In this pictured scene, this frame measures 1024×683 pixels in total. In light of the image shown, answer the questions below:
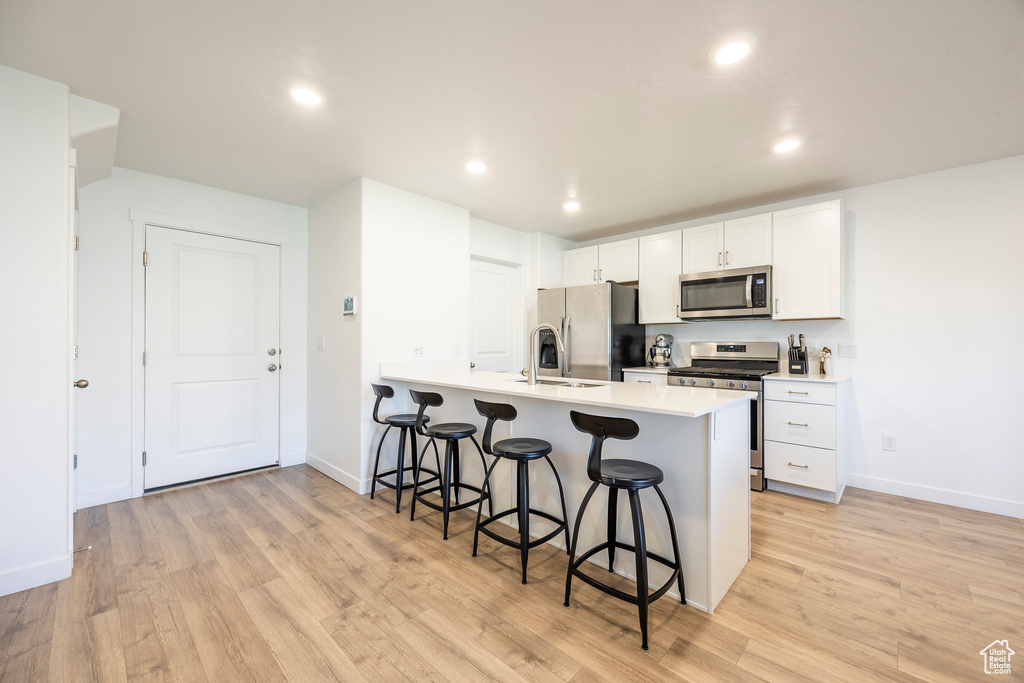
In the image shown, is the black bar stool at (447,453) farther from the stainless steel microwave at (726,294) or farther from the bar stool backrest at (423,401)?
the stainless steel microwave at (726,294)

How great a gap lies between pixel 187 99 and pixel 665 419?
295 cm

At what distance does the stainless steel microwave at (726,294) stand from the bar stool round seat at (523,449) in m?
2.37

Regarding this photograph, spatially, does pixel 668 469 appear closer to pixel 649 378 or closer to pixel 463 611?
pixel 463 611

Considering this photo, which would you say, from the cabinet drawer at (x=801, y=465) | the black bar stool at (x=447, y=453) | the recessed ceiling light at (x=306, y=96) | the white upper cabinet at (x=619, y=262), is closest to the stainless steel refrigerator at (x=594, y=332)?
the white upper cabinet at (x=619, y=262)

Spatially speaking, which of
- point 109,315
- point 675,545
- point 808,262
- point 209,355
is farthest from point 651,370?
point 109,315

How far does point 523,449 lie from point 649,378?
94.4 inches

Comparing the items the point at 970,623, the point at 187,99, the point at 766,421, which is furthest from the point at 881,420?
the point at 187,99

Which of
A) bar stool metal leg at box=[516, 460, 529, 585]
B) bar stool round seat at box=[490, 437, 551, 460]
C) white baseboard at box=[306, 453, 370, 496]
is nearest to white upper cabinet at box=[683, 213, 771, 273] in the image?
bar stool round seat at box=[490, 437, 551, 460]

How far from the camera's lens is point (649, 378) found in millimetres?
4102

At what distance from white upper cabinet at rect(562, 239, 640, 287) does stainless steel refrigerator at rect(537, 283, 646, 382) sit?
0.19m

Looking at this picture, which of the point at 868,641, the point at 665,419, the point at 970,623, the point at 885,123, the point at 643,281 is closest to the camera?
the point at 868,641

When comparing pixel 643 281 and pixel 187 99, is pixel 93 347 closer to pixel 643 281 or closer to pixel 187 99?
pixel 187 99

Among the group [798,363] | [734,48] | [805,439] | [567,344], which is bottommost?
[805,439]

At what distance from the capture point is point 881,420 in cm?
332
